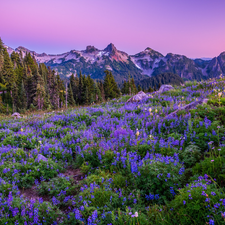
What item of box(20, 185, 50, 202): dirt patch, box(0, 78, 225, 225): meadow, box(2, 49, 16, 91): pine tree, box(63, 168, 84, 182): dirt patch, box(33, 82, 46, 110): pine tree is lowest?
box(20, 185, 50, 202): dirt patch

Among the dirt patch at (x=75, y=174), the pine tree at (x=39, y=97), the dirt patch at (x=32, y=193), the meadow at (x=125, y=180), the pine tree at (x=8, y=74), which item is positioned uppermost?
the pine tree at (x=8, y=74)

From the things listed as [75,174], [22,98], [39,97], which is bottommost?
[75,174]

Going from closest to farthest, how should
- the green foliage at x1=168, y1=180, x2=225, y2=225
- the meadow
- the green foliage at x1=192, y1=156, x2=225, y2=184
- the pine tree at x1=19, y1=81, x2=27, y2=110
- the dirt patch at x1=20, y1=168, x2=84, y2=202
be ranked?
the green foliage at x1=168, y1=180, x2=225, y2=225, the meadow, the green foliage at x1=192, y1=156, x2=225, y2=184, the dirt patch at x1=20, y1=168, x2=84, y2=202, the pine tree at x1=19, y1=81, x2=27, y2=110

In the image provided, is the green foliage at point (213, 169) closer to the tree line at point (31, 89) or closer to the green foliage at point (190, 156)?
the green foliage at point (190, 156)

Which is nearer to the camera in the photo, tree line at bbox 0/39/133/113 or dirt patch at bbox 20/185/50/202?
dirt patch at bbox 20/185/50/202

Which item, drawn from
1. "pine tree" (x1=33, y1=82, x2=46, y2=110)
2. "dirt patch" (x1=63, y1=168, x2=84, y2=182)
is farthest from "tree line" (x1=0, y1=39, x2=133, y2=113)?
"dirt patch" (x1=63, y1=168, x2=84, y2=182)

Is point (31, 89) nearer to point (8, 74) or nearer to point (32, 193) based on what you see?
point (8, 74)

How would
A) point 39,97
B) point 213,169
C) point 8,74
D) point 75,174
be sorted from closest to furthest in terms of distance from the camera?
point 213,169 < point 75,174 < point 39,97 < point 8,74

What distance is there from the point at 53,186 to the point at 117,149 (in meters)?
2.08

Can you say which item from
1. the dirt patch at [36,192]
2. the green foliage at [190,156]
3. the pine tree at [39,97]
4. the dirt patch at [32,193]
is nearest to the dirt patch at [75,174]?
the dirt patch at [36,192]

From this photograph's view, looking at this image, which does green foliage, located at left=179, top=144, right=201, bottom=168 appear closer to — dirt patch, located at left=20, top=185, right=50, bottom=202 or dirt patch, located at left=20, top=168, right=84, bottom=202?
dirt patch, located at left=20, top=168, right=84, bottom=202

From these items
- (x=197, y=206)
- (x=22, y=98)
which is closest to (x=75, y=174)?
(x=197, y=206)

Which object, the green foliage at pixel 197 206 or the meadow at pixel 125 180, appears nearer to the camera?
the green foliage at pixel 197 206

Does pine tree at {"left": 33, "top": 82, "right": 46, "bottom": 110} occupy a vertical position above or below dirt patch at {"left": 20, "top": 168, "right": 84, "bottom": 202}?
above
